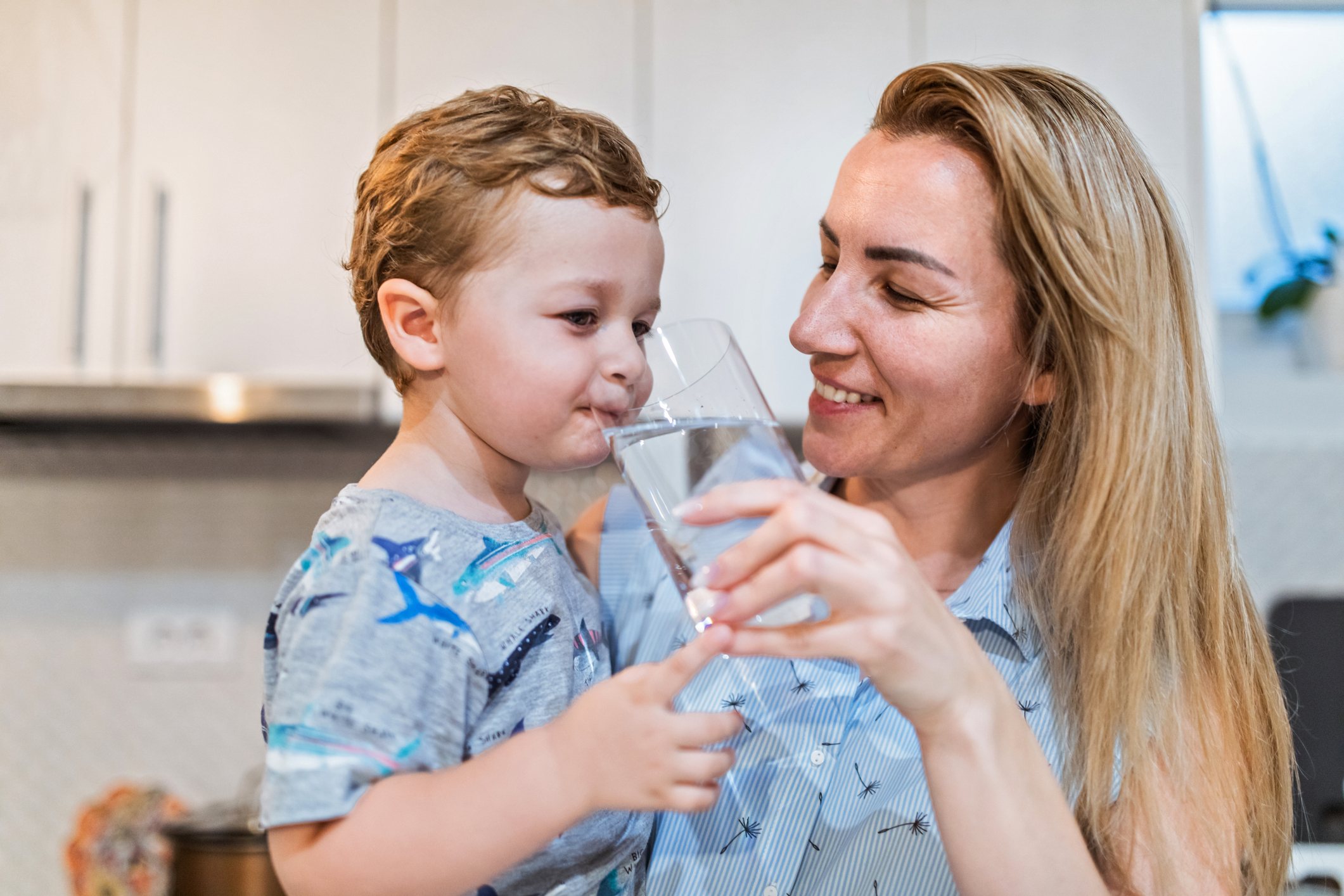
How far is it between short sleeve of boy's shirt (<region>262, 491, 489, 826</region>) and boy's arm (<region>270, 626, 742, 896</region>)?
2 cm

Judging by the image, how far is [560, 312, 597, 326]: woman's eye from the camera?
84 cm

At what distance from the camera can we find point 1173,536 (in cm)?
99

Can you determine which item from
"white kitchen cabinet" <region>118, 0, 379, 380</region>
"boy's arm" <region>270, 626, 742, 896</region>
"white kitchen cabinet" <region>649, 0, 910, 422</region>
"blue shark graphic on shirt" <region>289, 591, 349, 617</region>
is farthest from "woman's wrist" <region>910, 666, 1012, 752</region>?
"white kitchen cabinet" <region>118, 0, 379, 380</region>

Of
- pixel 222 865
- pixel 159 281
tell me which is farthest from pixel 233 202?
pixel 222 865

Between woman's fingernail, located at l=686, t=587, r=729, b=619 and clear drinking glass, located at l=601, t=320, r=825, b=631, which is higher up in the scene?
clear drinking glass, located at l=601, t=320, r=825, b=631

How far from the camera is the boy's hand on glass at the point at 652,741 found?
59 cm

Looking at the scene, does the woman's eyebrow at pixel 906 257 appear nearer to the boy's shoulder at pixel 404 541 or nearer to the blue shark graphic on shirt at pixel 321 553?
the boy's shoulder at pixel 404 541

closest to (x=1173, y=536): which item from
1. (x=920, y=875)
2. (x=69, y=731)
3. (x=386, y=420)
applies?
(x=920, y=875)

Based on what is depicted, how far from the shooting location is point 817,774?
3.08 ft

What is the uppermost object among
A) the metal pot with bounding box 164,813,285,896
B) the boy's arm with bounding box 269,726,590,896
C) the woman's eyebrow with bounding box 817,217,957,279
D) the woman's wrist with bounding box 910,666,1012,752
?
the woman's eyebrow with bounding box 817,217,957,279

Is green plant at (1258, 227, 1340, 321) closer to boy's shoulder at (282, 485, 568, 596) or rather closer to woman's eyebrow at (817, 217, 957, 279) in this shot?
woman's eyebrow at (817, 217, 957, 279)

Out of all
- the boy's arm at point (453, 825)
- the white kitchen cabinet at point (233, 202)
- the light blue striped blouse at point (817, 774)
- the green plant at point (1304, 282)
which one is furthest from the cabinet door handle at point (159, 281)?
the green plant at point (1304, 282)

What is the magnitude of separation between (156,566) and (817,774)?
1.79 m

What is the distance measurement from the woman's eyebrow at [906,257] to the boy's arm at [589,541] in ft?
1.26
